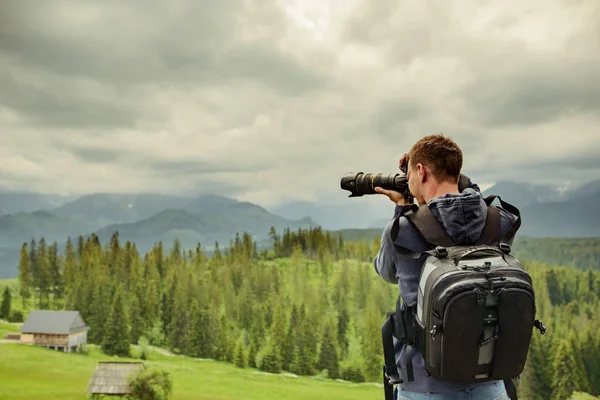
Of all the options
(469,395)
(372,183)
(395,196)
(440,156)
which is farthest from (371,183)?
(469,395)

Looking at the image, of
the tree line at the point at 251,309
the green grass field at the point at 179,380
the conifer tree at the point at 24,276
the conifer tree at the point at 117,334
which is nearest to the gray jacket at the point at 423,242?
the green grass field at the point at 179,380

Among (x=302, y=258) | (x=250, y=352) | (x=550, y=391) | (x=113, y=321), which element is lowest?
(x=550, y=391)

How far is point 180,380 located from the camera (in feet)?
92.2

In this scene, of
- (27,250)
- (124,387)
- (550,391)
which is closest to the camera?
(124,387)

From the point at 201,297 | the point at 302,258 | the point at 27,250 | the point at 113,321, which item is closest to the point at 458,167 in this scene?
the point at 113,321

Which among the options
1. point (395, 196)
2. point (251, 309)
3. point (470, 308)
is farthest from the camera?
point (251, 309)

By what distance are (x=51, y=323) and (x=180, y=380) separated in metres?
8.12

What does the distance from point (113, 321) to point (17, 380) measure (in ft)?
32.0

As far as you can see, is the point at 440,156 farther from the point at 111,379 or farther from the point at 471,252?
the point at 111,379

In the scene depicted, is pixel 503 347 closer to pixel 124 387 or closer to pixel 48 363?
pixel 124 387

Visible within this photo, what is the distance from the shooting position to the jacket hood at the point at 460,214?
1.86 meters

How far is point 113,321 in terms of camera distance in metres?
31.7

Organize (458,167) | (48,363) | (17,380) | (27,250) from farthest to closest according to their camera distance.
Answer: (27,250) < (48,363) < (17,380) < (458,167)

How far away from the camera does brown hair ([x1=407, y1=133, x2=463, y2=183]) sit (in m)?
1.90
